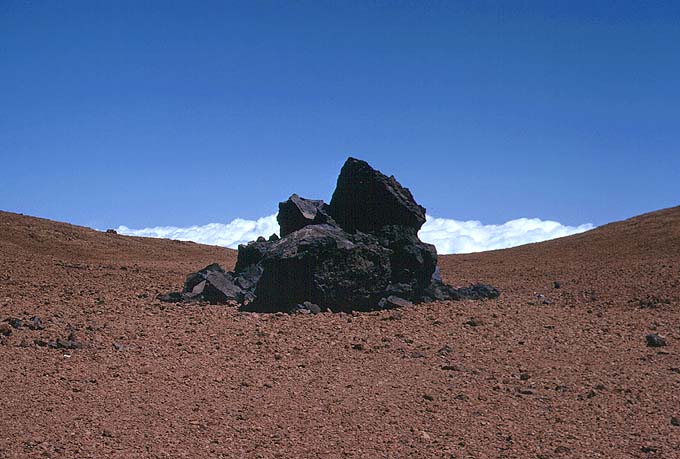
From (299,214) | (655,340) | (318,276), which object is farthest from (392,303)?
(655,340)

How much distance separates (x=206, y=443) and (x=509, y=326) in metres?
7.13

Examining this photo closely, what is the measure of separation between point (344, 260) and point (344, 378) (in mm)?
5339

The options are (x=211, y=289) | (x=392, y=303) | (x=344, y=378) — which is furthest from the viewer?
(x=211, y=289)

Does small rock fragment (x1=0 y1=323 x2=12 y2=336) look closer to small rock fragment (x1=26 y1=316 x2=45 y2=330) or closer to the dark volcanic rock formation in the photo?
small rock fragment (x1=26 y1=316 x2=45 y2=330)

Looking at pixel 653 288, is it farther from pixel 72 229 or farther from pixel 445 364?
pixel 72 229

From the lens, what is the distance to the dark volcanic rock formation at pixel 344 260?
14422mm

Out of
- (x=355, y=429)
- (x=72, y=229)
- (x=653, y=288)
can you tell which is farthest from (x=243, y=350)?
(x=72, y=229)

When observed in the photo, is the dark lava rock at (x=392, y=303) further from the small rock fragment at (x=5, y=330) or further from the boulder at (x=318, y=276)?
the small rock fragment at (x=5, y=330)

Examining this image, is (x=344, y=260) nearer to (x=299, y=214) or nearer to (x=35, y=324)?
(x=299, y=214)

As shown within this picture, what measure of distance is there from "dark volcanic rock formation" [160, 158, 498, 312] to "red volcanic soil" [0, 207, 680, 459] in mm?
861

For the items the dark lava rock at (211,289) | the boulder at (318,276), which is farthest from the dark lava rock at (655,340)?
the dark lava rock at (211,289)

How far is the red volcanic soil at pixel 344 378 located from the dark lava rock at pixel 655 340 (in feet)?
0.51

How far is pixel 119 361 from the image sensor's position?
391 inches

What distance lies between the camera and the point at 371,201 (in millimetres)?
16844
